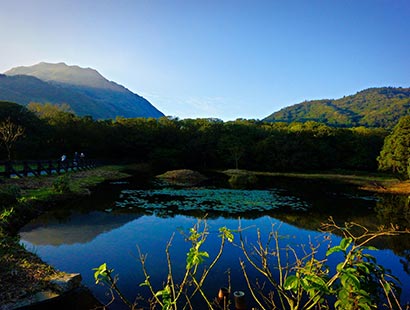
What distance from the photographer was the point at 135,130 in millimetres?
61031

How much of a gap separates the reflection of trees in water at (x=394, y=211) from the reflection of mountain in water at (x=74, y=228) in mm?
14350

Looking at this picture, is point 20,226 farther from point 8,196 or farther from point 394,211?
point 394,211

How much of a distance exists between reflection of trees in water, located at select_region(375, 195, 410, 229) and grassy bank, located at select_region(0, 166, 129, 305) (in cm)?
1611

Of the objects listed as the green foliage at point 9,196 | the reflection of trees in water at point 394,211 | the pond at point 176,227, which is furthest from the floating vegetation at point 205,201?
the green foliage at point 9,196

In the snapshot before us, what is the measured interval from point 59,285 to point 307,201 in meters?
19.6

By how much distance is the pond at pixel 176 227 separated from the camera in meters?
8.98

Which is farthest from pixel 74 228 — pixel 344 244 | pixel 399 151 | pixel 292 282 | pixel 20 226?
pixel 399 151

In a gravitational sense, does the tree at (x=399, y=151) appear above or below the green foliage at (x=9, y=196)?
above

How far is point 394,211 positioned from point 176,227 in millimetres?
15404

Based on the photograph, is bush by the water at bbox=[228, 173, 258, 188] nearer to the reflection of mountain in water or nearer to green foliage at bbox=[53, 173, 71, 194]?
green foliage at bbox=[53, 173, 71, 194]

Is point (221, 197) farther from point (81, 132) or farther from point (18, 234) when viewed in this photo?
point (81, 132)

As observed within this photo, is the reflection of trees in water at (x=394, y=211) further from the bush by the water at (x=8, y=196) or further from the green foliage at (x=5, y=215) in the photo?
the bush by the water at (x=8, y=196)

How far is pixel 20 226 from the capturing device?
1318 centimetres

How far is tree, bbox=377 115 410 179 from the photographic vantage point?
36344mm
